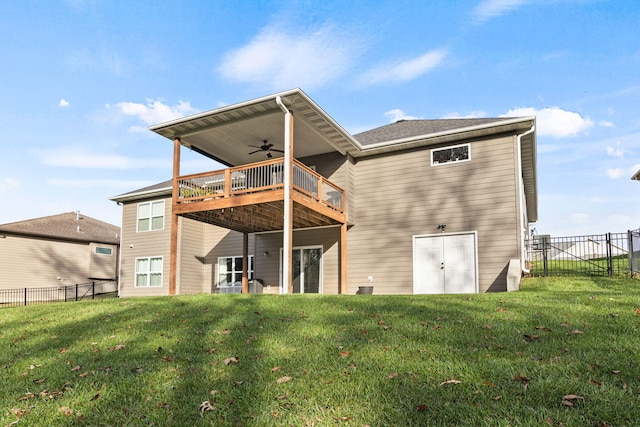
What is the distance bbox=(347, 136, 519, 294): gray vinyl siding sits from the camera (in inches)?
468

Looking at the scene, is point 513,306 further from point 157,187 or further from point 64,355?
point 157,187

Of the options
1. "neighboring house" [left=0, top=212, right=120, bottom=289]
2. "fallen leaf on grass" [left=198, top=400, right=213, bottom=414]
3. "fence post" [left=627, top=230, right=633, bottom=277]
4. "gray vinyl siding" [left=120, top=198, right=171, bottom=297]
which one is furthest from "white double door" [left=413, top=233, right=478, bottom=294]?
"neighboring house" [left=0, top=212, right=120, bottom=289]

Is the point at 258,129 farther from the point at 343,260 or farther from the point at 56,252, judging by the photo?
the point at 56,252

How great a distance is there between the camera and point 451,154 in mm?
12906

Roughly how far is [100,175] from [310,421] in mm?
24262

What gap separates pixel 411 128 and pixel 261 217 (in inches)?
235

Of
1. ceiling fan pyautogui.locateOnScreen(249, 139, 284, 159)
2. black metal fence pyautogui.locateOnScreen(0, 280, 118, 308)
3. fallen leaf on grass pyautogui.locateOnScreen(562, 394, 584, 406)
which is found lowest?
black metal fence pyautogui.locateOnScreen(0, 280, 118, 308)

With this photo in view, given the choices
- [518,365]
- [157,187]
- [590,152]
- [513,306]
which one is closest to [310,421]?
[518,365]

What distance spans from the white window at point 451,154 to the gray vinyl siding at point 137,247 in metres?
11.4

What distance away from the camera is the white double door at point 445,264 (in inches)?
483

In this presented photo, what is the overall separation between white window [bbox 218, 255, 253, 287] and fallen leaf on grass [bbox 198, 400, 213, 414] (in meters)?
13.3

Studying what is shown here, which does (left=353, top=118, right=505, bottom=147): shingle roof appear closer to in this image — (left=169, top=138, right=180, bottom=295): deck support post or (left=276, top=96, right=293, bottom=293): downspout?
(left=276, top=96, right=293, bottom=293): downspout

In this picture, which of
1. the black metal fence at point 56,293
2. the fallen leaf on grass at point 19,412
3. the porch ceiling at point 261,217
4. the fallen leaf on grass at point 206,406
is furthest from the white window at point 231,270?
the fallen leaf on grass at point 206,406

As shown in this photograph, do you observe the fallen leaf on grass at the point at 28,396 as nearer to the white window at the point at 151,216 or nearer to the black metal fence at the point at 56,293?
the white window at the point at 151,216
